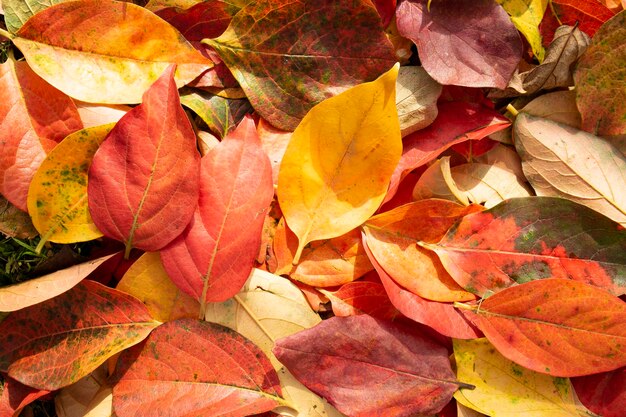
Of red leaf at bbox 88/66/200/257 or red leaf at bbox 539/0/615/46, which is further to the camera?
red leaf at bbox 539/0/615/46

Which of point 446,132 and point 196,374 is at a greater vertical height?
point 446,132

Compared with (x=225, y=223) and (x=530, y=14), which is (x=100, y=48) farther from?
(x=530, y=14)

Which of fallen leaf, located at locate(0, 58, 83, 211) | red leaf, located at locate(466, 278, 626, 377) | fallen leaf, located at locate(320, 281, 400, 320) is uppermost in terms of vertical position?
fallen leaf, located at locate(0, 58, 83, 211)

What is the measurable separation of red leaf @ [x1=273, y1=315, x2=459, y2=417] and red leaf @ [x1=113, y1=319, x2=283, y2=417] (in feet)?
0.15

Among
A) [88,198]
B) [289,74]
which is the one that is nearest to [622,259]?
[289,74]

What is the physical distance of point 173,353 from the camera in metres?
0.65

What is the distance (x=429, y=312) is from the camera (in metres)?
0.65

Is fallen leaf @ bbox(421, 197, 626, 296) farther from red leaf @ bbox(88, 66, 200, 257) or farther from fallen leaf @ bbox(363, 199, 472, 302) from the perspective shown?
red leaf @ bbox(88, 66, 200, 257)

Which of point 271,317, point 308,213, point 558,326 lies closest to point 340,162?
point 308,213

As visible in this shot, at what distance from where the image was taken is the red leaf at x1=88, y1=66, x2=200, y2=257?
61 centimetres

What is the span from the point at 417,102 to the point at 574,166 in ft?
0.63

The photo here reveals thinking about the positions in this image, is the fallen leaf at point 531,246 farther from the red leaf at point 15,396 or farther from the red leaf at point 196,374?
the red leaf at point 15,396

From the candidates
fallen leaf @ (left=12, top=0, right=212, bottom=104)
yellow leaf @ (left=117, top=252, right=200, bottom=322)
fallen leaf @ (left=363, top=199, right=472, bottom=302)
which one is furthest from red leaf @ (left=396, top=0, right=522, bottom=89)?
yellow leaf @ (left=117, top=252, right=200, bottom=322)

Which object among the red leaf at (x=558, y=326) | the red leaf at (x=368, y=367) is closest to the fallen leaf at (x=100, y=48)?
the red leaf at (x=368, y=367)
